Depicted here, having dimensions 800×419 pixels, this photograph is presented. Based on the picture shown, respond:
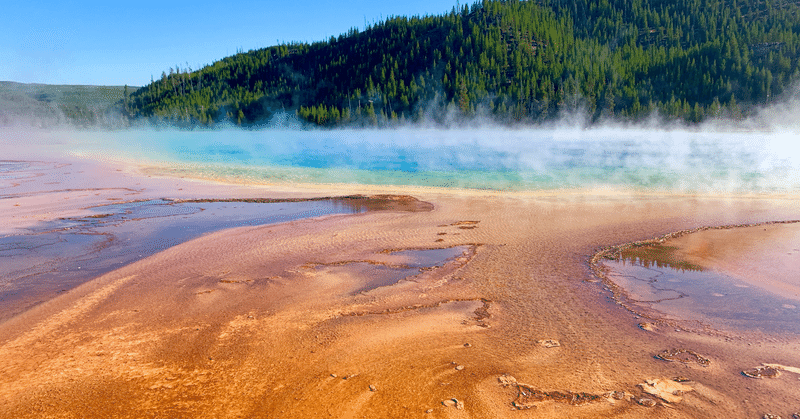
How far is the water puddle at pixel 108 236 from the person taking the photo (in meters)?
7.43

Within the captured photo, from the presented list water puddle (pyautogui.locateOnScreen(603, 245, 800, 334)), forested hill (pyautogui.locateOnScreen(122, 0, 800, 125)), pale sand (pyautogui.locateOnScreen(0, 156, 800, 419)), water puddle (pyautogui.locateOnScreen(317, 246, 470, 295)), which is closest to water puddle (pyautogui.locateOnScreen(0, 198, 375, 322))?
pale sand (pyautogui.locateOnScreen(0, 156, 800, 419))

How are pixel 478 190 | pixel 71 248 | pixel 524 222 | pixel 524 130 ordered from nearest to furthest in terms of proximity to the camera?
1. pixel 71 248
2. pixel 524 222
3. pixel 478 190
4. pixel 524 130

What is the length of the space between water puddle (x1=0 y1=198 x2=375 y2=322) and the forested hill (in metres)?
85.2

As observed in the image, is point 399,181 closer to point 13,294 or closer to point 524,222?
point 524,222

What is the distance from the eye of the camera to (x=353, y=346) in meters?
5.33

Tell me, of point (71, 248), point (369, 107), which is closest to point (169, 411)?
point (71, 248)

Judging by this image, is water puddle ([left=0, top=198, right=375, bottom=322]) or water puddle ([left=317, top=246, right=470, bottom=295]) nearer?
water puddle ([left=0, top=198, right=375, bottom=322])

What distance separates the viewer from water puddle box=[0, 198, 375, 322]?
7426 millimetres

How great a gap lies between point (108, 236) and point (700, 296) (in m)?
11.6

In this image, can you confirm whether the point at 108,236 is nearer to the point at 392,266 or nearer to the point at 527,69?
the point at 392,266

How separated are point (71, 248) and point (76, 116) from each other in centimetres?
15953

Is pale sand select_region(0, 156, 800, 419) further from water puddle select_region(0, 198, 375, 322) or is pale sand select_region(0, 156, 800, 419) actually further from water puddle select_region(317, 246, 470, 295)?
water puddle select_region(0, 198, 375, 322)

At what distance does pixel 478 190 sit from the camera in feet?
63.4

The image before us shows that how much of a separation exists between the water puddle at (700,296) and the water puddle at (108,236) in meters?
8.31
